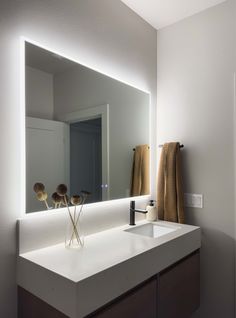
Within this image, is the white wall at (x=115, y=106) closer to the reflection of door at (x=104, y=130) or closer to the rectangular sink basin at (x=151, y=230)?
the reflection of door at (x=104, y=130)

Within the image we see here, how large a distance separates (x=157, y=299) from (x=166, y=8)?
2.02 meters

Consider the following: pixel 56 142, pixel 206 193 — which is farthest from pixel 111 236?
pixel 206 193

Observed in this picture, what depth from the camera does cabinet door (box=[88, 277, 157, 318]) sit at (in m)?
1.10

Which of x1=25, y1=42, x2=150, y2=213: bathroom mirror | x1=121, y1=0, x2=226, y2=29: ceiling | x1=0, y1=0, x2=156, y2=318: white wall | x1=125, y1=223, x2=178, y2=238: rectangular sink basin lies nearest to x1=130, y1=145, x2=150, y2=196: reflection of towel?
x1=25, y1=42, x2=150, y2=213: bathroom mirror

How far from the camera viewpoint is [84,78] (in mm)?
1611

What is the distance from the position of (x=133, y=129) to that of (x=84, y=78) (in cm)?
61

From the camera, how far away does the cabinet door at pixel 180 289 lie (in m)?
1.42

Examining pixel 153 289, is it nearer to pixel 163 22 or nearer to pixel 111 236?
pixel 111 236

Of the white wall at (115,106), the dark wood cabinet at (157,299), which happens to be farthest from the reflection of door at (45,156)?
the dark wood cabinet at (157,299)

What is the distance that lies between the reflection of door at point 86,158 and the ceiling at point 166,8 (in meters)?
0.96

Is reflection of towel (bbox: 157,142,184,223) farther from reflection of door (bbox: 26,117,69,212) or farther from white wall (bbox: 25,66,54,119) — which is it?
white wall (bbox: 25,66,54,119)

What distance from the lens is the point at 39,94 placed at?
1379 mm

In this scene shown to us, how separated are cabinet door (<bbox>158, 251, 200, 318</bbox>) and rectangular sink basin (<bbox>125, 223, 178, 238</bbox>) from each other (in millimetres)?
241

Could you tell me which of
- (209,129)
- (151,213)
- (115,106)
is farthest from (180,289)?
(115,106)
